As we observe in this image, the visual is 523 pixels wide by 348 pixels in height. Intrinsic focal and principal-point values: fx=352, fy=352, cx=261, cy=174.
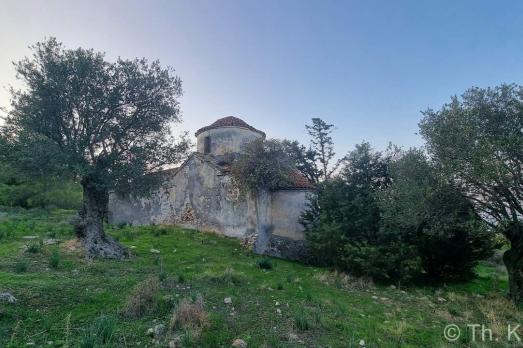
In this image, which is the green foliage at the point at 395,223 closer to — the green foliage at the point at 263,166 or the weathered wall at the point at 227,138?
the green foliage at the point at 263,166

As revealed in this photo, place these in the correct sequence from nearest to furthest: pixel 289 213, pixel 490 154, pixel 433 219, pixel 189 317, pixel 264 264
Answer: pixel 189 317
pixel 490 154
pixel 433 219
pixel 264 264
pixel 289 213

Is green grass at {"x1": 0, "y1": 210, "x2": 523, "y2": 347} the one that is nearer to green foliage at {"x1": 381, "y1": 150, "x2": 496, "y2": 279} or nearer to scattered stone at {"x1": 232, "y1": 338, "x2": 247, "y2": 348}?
scattered stone at {"x1": 232, "y1": 338, "x2": 247, "y2": 348}

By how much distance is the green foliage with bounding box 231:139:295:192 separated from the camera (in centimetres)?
1900

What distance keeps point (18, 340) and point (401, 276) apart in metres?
13.0

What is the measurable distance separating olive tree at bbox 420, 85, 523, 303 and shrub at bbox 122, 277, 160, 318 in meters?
10.3

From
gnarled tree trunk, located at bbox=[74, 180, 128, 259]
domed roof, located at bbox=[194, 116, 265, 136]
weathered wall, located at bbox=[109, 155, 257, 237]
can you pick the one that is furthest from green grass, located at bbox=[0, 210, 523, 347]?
domed roof, located at bbox=[194, 116, 265, 136]

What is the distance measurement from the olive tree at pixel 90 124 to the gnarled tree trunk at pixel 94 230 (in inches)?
1.5

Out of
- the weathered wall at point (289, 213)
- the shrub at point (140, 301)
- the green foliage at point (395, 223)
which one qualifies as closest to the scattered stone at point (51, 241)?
the shrub at point (140, 301)

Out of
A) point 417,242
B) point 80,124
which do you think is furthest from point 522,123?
point 80,124

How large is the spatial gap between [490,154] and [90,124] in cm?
1499

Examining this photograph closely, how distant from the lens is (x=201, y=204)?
23703 mm

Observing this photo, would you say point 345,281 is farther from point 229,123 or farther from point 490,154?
point 229,123

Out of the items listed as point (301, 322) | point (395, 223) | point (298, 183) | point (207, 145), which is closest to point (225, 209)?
point (298, 183)

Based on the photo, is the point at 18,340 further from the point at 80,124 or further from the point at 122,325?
the point at 80,124
